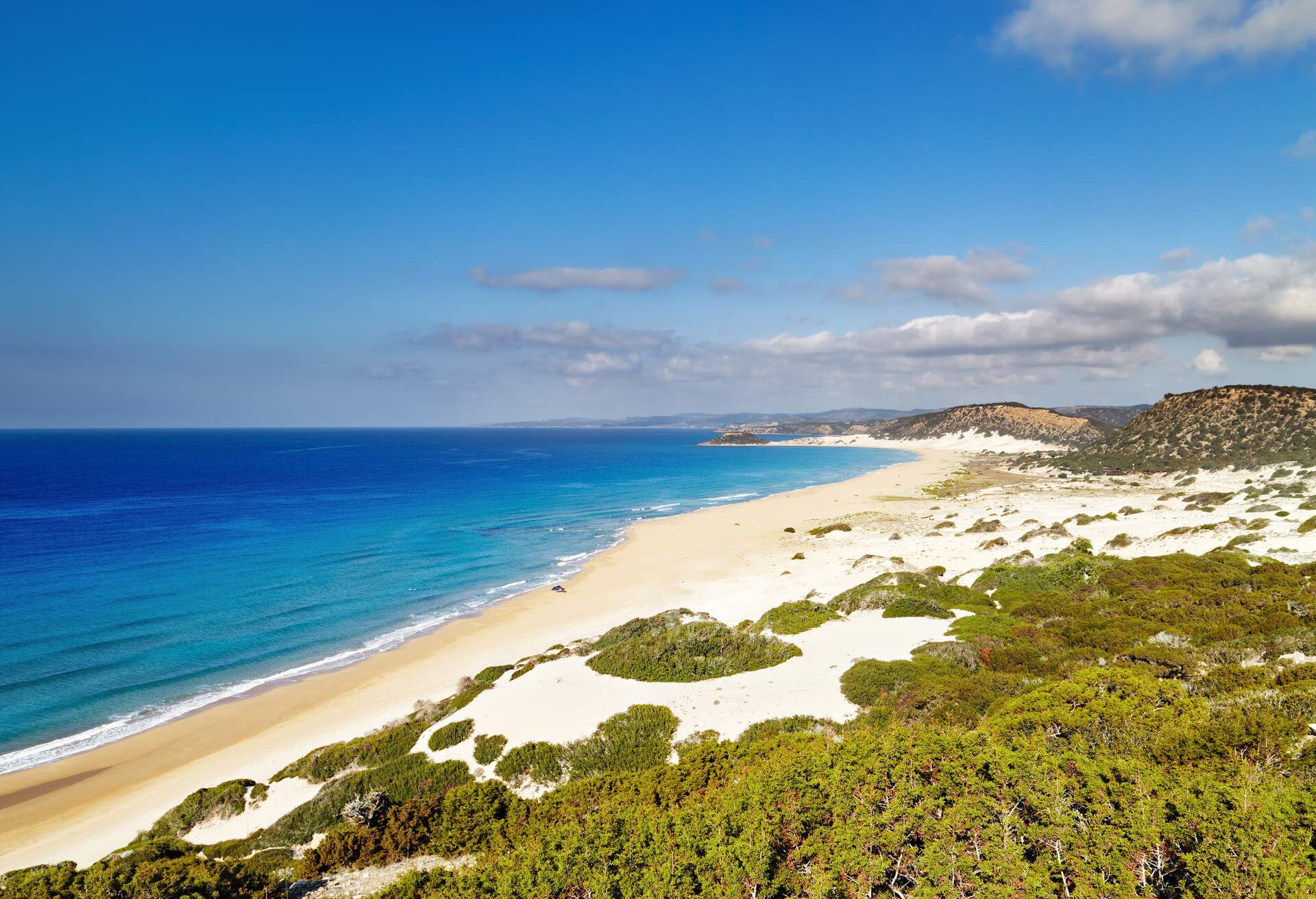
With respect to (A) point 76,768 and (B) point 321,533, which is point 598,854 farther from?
(B) point 321,533

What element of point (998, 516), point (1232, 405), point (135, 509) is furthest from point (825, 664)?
point (1232, 405)

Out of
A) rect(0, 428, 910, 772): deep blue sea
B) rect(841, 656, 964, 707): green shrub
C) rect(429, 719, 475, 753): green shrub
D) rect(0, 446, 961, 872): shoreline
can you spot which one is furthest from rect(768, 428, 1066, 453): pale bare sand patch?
rect(429, 719, 475, 753): green shrub

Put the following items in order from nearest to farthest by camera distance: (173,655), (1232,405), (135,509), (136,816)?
1. (136,816)
2. (173,655)
3. (135,509)
4. (1232,405)

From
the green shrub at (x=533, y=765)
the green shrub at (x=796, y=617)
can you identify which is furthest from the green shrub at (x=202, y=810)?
the green shrub at (x=796, y=617)

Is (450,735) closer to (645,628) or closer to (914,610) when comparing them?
(645,628)

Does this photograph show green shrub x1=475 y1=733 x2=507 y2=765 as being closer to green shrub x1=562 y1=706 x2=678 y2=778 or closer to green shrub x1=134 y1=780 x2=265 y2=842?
green shrub x1=562 y1=706 x2=678 y2=778
